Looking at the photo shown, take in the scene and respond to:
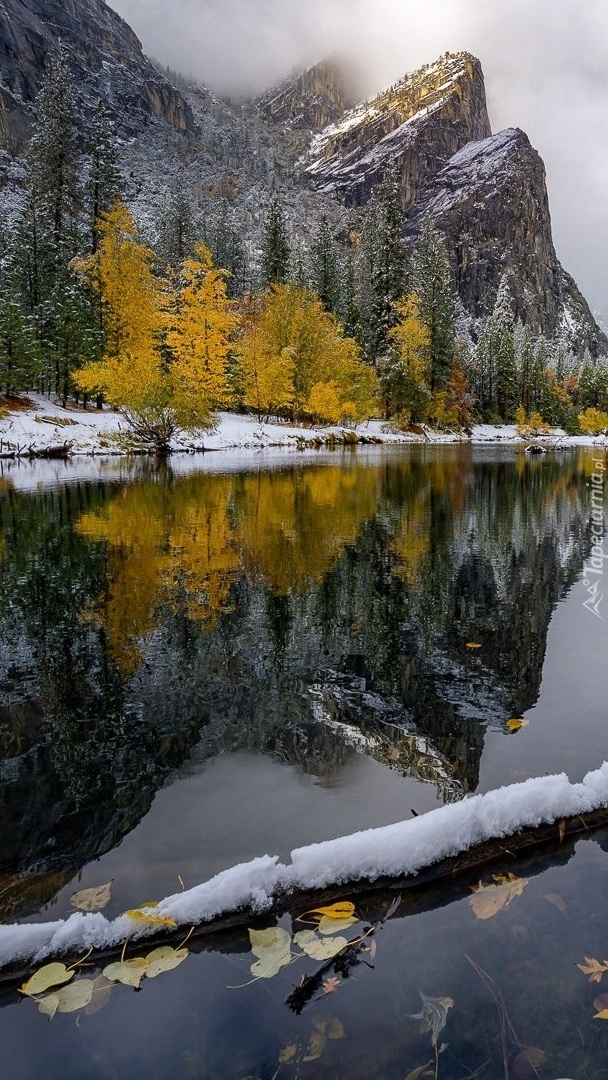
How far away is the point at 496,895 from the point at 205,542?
7982 mm

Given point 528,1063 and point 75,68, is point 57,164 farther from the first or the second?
point 75,68

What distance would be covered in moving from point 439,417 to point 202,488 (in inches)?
1946

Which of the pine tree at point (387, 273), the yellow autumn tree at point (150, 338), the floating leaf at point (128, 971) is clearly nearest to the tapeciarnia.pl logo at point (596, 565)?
the floating leaf at point (128, 971)

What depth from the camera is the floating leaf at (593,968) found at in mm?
1998

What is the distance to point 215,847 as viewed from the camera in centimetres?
267

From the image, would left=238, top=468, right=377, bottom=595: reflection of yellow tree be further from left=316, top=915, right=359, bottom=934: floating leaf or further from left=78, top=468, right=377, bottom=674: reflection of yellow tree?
left=316, top=915, right=359, bottom=934: floating leaf

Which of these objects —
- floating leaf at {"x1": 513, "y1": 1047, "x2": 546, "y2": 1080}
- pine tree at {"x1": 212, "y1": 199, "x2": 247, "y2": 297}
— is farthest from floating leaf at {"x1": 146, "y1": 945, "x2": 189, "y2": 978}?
pine tree at {"x1": 212, "y1": 199, "x2": 247, "y2": 297}

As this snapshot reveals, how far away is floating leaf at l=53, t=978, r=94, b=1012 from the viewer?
1.91 meters

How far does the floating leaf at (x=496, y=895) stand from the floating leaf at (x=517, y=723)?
4.98ft

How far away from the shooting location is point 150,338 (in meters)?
32.5

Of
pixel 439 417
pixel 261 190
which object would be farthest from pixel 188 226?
pixel 261 190

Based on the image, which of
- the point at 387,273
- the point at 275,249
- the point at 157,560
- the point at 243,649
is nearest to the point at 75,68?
the point at 275,249

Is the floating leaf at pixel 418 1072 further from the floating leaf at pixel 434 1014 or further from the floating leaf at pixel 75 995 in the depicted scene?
the floating leaf at pixel 75 995

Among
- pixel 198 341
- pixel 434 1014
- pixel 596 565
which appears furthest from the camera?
pixel 198 341
